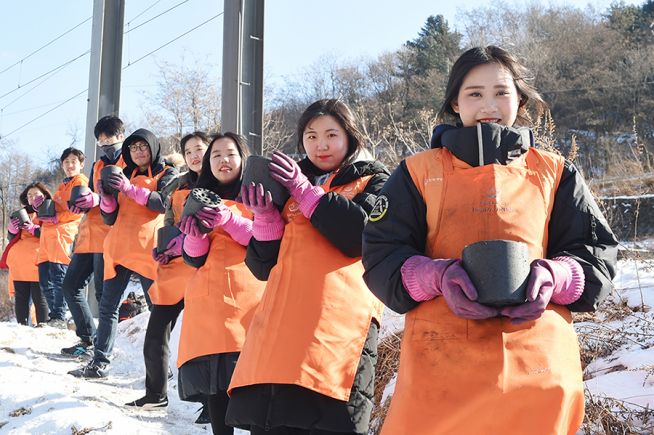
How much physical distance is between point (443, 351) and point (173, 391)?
4624 mm

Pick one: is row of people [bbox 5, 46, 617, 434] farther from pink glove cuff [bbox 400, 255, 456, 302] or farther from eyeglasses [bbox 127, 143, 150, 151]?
eyeglasses [bbox 127, 143, 150, 151]

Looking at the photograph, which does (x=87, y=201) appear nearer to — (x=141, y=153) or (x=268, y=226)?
(x=141, y=153)

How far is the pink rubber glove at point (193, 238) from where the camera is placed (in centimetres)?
392

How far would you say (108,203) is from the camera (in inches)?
244

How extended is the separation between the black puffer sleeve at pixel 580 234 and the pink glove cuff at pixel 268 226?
125cm

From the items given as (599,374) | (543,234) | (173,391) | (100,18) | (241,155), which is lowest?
(173,391)

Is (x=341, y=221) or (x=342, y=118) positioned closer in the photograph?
(x=341, y=221)

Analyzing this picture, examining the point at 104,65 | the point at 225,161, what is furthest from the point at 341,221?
the point at 104,65

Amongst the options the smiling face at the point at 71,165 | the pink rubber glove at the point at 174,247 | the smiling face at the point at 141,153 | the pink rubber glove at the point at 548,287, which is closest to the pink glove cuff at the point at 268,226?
the pink rubber glove at the point at 548,287

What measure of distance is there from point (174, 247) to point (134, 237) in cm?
129

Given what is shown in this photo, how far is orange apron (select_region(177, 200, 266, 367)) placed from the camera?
12.8ft

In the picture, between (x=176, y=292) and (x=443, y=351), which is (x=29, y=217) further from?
(x=443, y=351)

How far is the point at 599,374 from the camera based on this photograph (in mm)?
3926

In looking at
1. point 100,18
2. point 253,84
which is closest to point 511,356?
point 253,84
